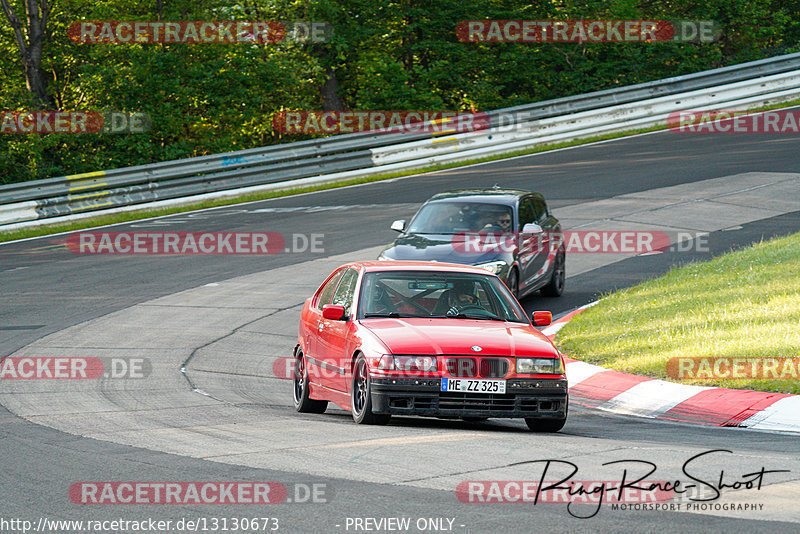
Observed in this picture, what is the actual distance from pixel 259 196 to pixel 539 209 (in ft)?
37.6

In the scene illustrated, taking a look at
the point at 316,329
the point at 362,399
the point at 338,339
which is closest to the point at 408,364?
the point at 362,399

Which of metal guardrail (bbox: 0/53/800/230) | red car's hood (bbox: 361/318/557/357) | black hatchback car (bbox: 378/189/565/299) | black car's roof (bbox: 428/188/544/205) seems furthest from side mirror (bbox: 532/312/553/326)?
metal guardrail (bbox: 0/53/800/230)

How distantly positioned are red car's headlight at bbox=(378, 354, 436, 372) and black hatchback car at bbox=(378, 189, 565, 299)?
5687 mm

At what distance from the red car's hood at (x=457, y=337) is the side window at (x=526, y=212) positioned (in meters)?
6.44

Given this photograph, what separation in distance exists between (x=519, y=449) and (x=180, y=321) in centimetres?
849

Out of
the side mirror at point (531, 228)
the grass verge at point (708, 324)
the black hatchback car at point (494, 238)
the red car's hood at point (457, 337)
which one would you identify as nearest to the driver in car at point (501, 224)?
the black hatchback car at point (494, 238)

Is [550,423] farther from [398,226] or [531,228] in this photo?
[398,226]

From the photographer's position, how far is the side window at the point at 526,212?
15380 millimetres

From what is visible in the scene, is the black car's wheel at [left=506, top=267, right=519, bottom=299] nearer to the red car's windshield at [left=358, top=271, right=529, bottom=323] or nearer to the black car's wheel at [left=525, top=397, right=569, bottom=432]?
the red car's windshield at [left=358, top=271, right=529, bottom=323]

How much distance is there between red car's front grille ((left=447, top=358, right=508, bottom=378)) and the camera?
26.8ft

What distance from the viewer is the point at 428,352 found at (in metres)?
8.22

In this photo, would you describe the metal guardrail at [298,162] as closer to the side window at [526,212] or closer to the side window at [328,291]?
the side window at [526,212]

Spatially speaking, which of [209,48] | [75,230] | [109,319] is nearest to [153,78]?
[209,48]

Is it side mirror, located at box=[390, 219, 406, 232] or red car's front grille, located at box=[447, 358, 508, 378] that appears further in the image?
side mirror, located at box=[390, 219, 406, 232]
